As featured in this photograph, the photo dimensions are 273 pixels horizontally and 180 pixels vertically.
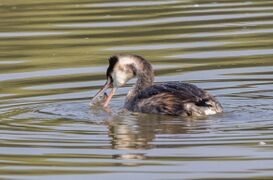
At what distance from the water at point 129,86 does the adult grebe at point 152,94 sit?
147 millimetres

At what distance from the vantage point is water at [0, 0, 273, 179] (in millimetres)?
10562

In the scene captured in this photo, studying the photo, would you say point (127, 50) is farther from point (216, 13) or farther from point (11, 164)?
point (11, 164)

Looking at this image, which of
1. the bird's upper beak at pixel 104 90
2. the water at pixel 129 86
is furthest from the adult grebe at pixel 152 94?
the water at pixel 129 86

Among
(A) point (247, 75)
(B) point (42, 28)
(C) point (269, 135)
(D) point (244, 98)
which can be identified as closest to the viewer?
(C) point (269, 135)

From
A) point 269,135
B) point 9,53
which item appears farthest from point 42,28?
point 269,135

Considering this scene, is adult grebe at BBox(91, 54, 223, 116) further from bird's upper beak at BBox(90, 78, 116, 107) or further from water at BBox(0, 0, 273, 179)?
water at BBox(0, 0, 273, 179)

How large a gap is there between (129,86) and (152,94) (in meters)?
1.90

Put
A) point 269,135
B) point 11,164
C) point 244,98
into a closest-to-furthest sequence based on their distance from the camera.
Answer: point 11,164 → point 269,135 → point 244,98

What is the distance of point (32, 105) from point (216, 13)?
7377 mm

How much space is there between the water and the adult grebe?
147mm

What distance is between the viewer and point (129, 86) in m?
15.4

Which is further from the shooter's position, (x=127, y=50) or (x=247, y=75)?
(x=127, y=50)

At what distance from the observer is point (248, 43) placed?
1769 centimetres

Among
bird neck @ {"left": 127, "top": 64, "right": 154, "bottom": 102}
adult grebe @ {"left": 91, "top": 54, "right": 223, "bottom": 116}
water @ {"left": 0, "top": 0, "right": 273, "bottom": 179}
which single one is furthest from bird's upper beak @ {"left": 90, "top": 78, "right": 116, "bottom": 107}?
bird neck @ {"left": 127, "top": 64, "right": 154, "bottom": 102}
